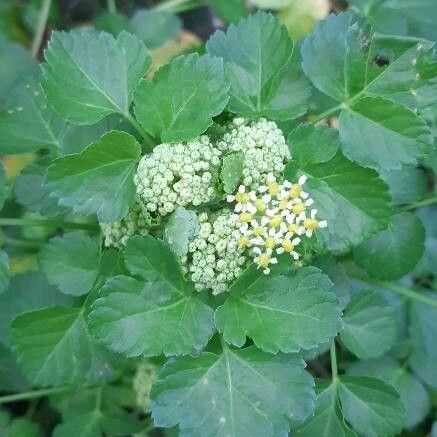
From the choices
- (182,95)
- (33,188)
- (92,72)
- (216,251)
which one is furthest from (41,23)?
(216,251)

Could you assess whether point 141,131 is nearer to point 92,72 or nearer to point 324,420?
point 92,72

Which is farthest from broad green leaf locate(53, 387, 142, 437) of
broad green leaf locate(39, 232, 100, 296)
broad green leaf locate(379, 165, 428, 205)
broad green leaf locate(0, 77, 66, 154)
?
broad green leaf locate(379, 165, 428, 205)

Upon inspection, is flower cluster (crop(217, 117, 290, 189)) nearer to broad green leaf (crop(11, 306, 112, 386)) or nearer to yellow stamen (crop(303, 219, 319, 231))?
yellow stamen (crop(303, 219, 319, 231))

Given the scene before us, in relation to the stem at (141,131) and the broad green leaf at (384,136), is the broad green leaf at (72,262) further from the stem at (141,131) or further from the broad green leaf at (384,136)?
the broad green leaf at (384,136)

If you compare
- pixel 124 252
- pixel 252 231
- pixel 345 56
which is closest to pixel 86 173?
pixel 124 252

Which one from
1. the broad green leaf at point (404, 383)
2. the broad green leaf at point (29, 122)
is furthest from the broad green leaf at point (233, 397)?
the broad green leaf at point (29, 122)

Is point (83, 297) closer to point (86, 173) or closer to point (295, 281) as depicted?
point (86, 173)
